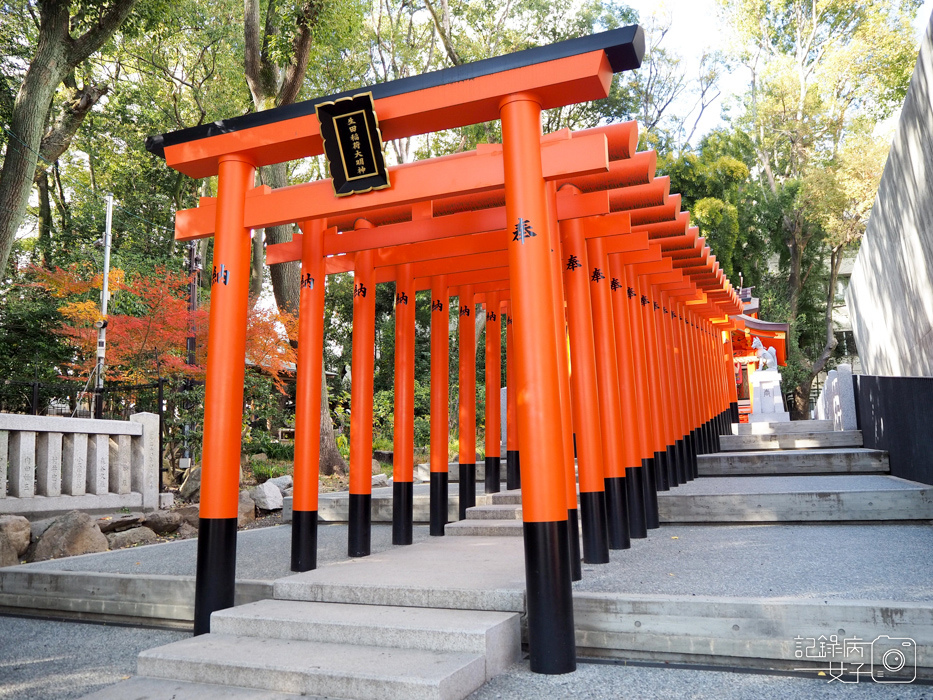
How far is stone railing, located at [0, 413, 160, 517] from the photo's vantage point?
743 cm

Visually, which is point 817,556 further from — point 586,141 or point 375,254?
point 375,254

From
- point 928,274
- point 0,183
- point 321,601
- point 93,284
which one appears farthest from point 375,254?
point 93,284

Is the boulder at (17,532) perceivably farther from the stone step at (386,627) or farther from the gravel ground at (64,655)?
the stone step at (386,627)

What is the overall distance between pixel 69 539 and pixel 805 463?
315 inches

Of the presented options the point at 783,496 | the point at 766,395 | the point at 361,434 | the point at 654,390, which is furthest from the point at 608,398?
the point at 766,395

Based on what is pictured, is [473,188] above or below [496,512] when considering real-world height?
above

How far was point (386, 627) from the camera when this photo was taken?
3305 mm

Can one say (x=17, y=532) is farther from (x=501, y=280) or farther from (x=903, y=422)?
(x=903, y=422)

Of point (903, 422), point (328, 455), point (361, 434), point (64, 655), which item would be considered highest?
point (361, 434)

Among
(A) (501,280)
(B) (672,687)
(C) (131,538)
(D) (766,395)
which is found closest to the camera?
(B) (672,687)

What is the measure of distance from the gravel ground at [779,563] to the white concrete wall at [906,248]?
2.34 meters

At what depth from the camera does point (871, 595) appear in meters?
3.24

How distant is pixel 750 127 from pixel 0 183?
24348 millimetres

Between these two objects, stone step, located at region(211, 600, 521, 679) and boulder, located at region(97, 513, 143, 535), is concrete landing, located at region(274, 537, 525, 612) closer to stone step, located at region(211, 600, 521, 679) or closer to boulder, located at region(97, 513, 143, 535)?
stone step, located at region(211, 600, 521, 679)
